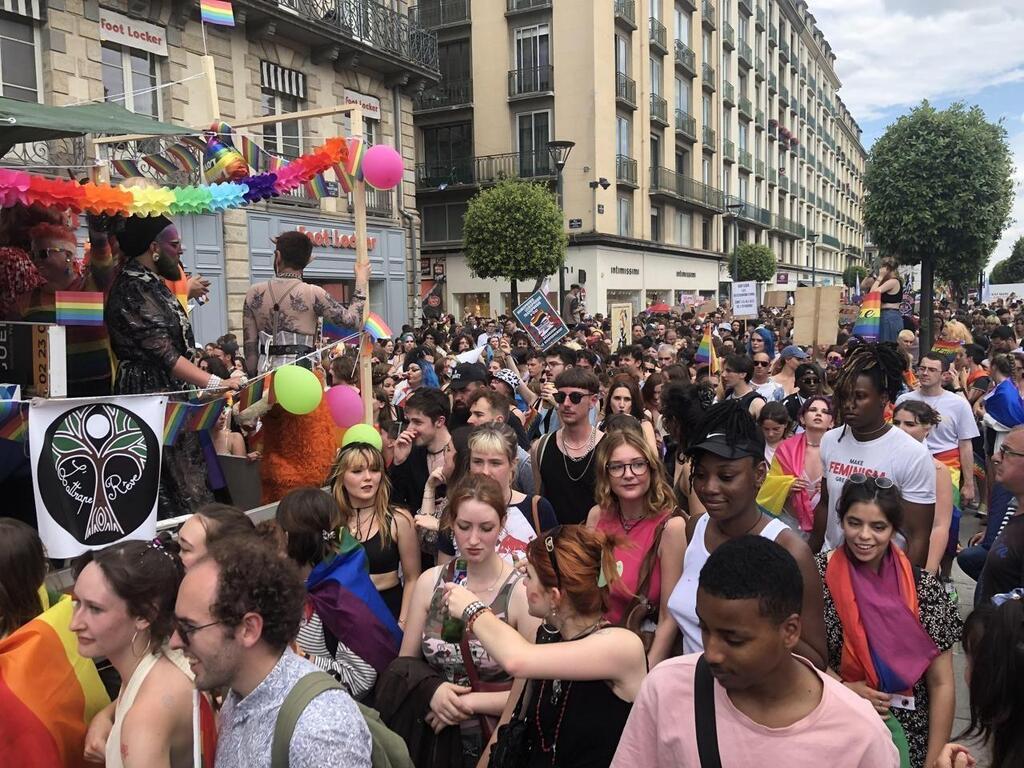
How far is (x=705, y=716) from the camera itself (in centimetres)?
175

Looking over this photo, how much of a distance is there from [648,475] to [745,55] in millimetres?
50754

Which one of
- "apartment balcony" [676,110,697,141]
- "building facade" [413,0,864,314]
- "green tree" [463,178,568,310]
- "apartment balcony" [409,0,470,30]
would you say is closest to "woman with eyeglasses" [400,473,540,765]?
"green tree" [463,178,568,310]

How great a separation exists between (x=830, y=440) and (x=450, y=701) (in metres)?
2.38

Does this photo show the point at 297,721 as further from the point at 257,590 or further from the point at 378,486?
the point at 378,486

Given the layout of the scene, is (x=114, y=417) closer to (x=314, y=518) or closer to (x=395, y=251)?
(x=314, y=518)

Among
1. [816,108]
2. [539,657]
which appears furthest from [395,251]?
[816,108]

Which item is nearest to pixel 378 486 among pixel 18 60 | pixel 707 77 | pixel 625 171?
pixel 18 60

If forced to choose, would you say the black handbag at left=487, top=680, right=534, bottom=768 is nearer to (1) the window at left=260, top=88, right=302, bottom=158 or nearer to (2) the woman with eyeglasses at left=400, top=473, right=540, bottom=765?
(2) the woman with eyeglasses at left=400, top=473, right=540, bottom=765

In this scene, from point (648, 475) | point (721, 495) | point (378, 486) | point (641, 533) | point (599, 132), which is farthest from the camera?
point (599, 132)

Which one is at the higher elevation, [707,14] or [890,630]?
[707,14]

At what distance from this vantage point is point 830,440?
13.2ft

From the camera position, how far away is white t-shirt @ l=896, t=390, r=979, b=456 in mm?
6125

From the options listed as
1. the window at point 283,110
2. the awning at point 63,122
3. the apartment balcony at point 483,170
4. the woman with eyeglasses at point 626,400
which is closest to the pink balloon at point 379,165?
the awning at point 63,122

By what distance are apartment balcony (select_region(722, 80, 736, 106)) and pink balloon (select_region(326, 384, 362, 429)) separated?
142 feet
